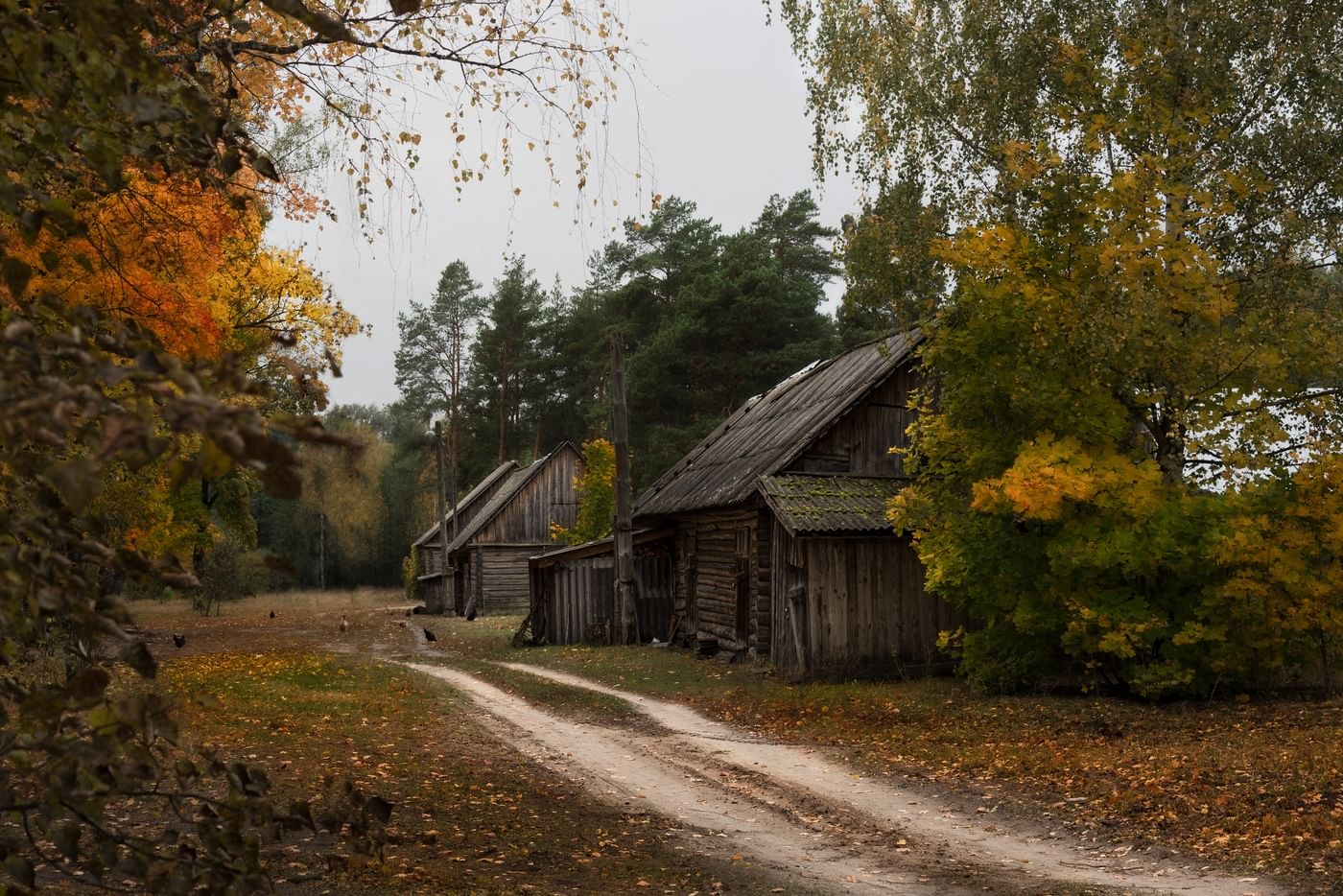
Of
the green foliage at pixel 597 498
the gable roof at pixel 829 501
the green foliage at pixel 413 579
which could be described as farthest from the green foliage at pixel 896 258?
the green foliage at pixel 413 579

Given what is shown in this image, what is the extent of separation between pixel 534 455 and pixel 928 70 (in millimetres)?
46488

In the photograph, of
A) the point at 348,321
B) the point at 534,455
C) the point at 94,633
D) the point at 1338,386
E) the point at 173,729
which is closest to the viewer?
the point at 94,633

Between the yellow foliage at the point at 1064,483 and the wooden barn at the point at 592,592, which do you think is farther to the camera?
the wooden barn at the point at 592,592

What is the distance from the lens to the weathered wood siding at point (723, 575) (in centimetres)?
2131

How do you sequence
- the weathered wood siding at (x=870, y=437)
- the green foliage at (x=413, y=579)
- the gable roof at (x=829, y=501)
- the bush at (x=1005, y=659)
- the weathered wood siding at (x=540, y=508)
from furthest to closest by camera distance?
the green foliage at (x=413, y=579) → the weathered wood siding at (x=540, y=508) → the weathered wood siding at (x=870, y=437) → the gable roof at (x=829, y=501) → the bush at (x=1005, y=659)

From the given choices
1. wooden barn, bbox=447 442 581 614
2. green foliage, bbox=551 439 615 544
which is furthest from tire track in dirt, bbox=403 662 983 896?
wooden barn, bbox=447 442 581 614

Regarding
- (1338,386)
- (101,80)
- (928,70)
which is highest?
(928,70)

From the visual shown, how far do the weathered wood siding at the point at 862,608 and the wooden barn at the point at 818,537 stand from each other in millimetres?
18

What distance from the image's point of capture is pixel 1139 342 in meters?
14.3

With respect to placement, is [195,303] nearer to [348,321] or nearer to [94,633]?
[348,321]

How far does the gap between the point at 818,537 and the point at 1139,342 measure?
6.85 metres

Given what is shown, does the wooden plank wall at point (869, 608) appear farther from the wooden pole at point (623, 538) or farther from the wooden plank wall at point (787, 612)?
the wooden pole at point (623, 538)

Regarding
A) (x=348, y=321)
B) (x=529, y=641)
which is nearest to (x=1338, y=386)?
(x=529, y=641)

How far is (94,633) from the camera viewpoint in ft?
8.14
